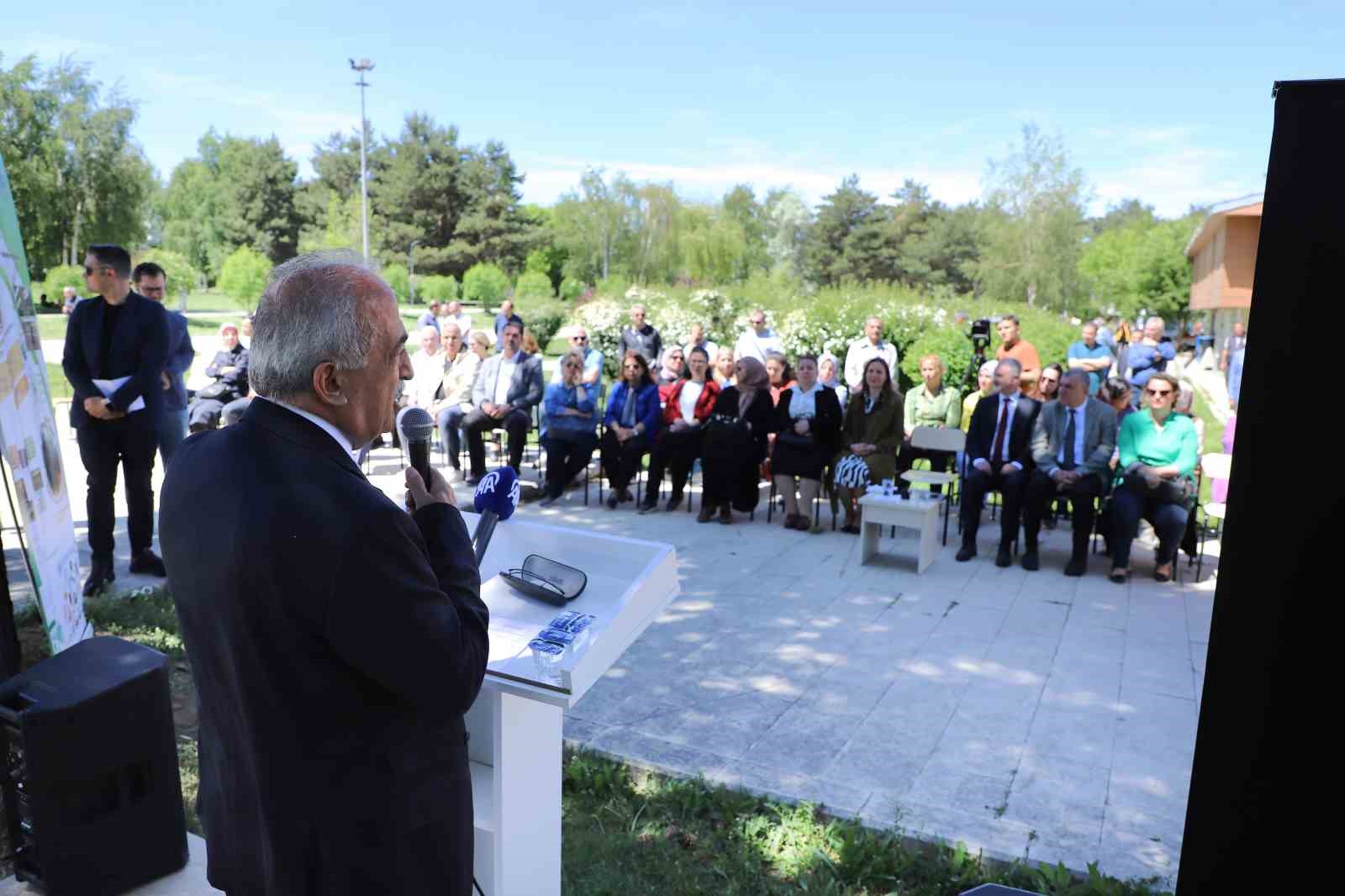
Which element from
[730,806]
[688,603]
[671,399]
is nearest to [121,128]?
[671,399]

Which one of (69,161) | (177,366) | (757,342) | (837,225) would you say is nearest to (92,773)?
(177,366)

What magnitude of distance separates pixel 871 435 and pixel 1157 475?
219 centimetres

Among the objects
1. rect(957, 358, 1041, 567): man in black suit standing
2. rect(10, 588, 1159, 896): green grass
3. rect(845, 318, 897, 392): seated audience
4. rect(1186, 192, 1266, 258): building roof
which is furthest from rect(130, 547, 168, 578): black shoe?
rect(1186, 192, 1266, 258): building roof

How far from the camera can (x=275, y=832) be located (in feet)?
4.89

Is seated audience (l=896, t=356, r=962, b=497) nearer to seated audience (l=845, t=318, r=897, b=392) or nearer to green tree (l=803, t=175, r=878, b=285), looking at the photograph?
seated audience (l=845, t=318, r=897, b=392)

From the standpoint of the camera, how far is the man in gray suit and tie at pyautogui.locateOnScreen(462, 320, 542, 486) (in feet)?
29.8

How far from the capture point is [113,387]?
5465 mm

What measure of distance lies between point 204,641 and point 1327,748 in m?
1.62

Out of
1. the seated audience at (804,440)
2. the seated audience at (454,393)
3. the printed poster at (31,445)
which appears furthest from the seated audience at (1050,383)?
the printed poster at (31,445)

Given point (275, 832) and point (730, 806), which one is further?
point (730, 806)

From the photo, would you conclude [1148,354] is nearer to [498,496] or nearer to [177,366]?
[177,366]

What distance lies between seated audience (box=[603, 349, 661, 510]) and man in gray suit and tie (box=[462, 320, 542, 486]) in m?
0.85

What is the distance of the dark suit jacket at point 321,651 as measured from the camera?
1381 millimetres

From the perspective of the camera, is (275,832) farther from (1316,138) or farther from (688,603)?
(688,603)
